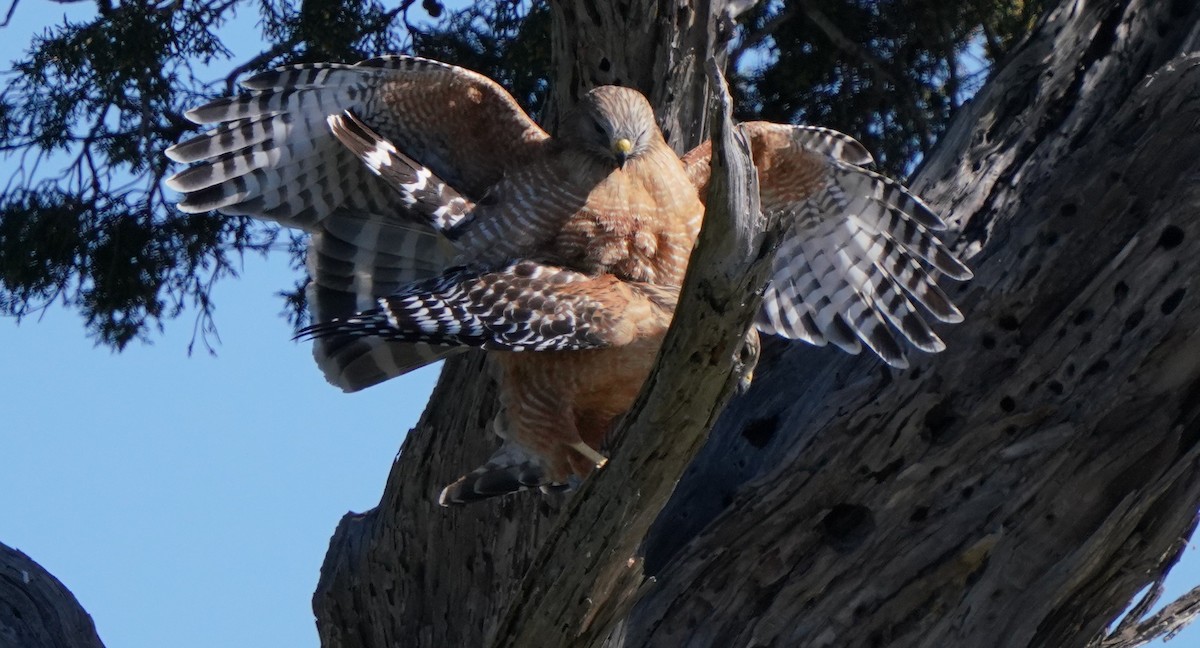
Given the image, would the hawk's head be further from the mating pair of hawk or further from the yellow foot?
the yellow foot

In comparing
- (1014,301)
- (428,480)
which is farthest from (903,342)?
(428,480)

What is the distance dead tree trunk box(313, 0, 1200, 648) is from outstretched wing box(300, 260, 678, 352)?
3.12ft

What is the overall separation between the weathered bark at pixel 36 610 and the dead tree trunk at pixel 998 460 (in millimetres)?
1401

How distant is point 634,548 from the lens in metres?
3.25

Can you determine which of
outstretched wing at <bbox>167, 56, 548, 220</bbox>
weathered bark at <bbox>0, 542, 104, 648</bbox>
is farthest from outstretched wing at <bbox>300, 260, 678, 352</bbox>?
weathered bark at <bbox>0, 542, 104, 648</bbox>

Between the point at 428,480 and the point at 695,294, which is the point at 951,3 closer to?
the point at 428,480

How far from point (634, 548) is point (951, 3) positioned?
3.49m

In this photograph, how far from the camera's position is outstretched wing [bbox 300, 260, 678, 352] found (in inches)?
149

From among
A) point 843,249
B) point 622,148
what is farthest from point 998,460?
point 622,148

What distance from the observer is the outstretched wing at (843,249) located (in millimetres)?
4621

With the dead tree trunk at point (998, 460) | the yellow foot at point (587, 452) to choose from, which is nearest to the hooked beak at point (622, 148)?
the dead tree trunk at point (998, 460)

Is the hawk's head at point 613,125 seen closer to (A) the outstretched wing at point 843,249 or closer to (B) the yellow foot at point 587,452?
(A) the outstretched wing at point 843,249

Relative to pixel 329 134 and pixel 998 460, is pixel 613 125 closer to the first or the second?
pixel 329 134

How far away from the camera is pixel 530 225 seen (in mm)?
4344
